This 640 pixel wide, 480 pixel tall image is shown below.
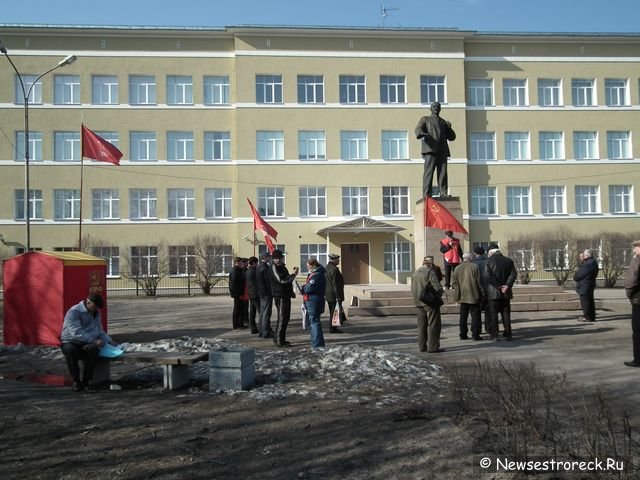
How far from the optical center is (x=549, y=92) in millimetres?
41969

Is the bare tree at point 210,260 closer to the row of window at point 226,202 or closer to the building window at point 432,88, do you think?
the row of window at point 226,202

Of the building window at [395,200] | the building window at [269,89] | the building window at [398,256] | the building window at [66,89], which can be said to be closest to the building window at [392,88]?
the building window at [395,200]

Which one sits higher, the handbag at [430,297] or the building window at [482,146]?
the building window at [482,146]

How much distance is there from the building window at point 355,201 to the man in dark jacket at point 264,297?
2755 centimetres

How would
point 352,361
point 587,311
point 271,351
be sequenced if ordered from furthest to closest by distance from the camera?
point 587,311, point 271,351, point 352,361

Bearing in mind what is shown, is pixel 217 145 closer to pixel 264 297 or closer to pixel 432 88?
pixel 432 88

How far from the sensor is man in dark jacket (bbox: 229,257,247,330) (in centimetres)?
1378

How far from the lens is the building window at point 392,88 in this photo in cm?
4012

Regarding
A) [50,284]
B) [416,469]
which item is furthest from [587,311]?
[50,284]

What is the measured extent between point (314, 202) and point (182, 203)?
29.4 feet

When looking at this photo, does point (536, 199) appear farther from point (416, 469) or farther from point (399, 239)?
point (416, 469)

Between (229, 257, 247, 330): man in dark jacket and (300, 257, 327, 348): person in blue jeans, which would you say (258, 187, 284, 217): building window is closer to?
(229, 257, 247, 330): man in dark jacket

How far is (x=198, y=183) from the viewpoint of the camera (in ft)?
128

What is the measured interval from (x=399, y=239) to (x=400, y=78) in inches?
442
